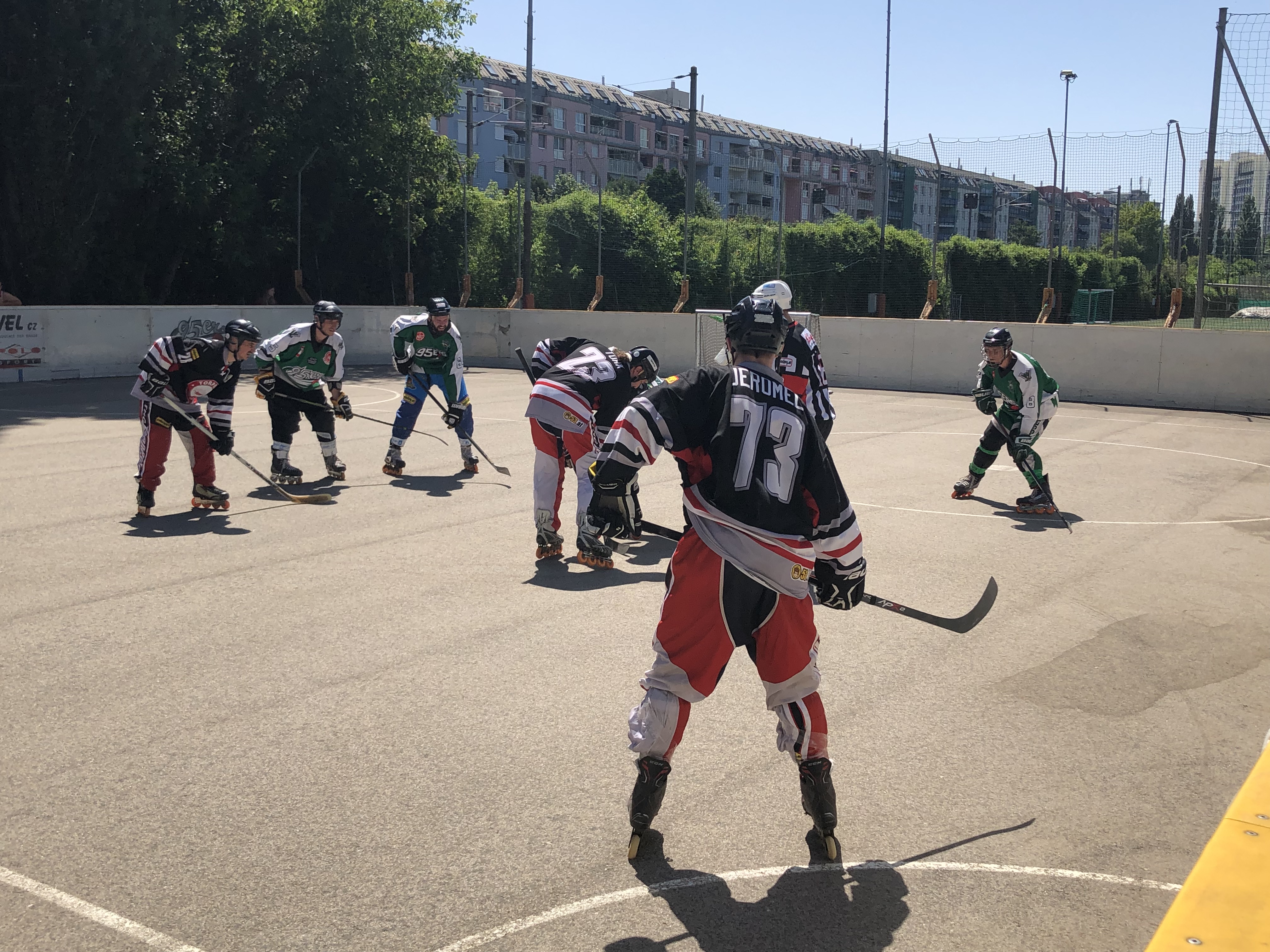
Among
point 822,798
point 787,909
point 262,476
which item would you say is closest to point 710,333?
point 262,476

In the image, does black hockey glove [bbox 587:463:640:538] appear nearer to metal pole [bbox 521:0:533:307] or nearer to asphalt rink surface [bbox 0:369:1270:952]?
asphalt rink surface [bbox 0:369:1270:952]

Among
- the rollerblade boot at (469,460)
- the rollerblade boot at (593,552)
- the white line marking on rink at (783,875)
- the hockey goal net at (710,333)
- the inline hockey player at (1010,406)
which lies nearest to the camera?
the white line marking on rink at (783,875)

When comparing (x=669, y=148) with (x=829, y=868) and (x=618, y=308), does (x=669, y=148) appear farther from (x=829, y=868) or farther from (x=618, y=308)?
(x=829, y=868)

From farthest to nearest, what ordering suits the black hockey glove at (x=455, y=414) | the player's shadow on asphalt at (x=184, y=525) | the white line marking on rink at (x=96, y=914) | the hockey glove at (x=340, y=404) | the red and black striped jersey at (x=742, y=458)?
the black hockey glove at (x=455, y=414) → the hockey glove at (x=340, y=404) → the player's shadow on asphalt at (x=184, y=525) → the red and black striped jersey at (x=742, y=458) → the white line marking on rink at (x=96, y=914)

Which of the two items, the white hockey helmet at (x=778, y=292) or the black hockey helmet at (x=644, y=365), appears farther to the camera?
the black hockey helmet at (x=644, y=365)

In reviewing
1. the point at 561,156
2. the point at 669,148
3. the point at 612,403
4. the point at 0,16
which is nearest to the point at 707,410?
the point at 612,403

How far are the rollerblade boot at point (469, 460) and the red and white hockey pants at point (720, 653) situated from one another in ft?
28.1

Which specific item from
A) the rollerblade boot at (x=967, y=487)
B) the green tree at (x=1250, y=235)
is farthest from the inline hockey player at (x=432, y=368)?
the green tree at (x=1250, y=235)

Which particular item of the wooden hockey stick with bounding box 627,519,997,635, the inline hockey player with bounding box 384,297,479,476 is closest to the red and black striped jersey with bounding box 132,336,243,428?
the inline hockey player with bounding box 384,297,479,476

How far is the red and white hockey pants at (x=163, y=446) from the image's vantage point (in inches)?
375

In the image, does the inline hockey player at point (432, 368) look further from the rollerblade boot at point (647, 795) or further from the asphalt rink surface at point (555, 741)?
the rollerblade boot at point (647, 795)

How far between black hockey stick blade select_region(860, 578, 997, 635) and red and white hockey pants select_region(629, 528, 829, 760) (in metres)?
0.54

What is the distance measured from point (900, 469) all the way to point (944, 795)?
8586 mm

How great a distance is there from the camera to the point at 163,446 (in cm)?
959
